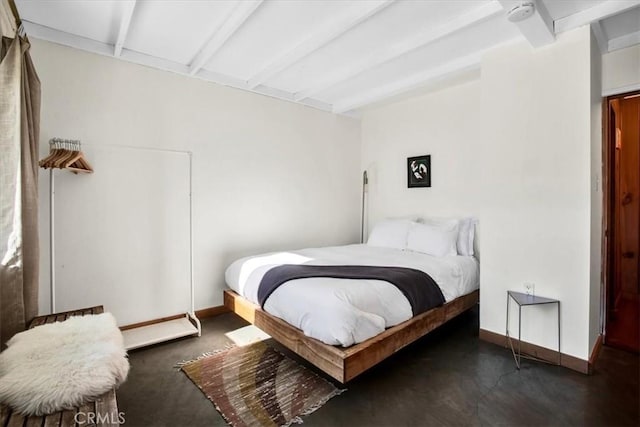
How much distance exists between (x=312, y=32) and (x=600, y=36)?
7.45 feet

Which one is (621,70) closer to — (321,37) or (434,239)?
(434,239)

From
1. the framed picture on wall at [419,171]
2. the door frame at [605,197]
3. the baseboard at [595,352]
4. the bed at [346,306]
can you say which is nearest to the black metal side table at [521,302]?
the baseboard at [595,352]

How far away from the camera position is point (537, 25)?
2270 millimetres

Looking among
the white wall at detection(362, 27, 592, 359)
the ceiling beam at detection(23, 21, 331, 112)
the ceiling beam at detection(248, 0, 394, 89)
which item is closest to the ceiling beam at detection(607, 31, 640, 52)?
the white wall at detection(362, 27, 592, 359)

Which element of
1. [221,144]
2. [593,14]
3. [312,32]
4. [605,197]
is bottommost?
[605,197]

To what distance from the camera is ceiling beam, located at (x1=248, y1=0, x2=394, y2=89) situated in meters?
2.30

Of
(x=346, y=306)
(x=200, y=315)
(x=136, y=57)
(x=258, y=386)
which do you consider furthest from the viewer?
(x=200, y=315)

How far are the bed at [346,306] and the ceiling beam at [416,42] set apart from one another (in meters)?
1.94

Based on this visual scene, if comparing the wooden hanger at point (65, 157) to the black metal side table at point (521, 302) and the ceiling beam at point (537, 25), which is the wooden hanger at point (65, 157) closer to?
the ceiling beam at point (537, 25)

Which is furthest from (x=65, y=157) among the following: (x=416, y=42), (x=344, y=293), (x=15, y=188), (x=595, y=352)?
(x=595, y=352)

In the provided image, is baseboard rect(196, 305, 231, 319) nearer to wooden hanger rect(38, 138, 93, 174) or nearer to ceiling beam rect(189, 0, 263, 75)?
wooden hanger rect(38, 138, 93, 174)

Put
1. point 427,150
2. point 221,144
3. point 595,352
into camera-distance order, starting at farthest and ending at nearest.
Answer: point 427,150, point 221,144, point 595,352

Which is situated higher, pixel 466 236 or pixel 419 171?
pixel 419 171

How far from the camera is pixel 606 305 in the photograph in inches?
111
